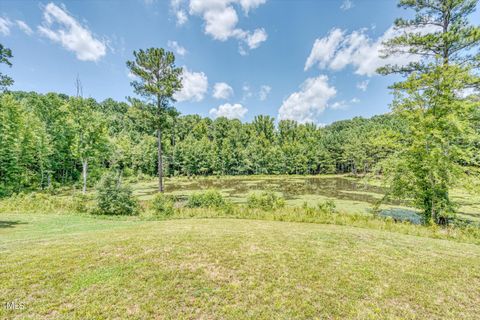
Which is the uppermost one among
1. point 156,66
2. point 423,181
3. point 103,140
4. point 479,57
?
point 156,66

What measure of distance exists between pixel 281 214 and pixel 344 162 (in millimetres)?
57933

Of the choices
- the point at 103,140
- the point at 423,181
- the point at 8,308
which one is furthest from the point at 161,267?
the point at 103,140

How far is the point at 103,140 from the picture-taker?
25969mm

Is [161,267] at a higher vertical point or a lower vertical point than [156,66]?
lower

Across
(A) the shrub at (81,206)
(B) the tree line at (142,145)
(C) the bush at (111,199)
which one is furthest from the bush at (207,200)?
(B) the tree line at (142,145)

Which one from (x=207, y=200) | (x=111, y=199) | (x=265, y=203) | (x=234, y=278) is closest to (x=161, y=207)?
(x=207, y=200)

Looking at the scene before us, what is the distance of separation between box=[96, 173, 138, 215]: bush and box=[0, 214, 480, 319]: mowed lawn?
229 inches

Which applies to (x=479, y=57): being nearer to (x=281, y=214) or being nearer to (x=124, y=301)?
(x=281, y=214)

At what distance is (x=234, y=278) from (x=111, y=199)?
35.4 feet

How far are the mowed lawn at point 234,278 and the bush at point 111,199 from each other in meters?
5.82

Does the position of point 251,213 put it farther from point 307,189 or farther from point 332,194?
point 307,189

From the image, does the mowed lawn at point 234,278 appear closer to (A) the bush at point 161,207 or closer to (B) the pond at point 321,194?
(A) the bush at point 161,207

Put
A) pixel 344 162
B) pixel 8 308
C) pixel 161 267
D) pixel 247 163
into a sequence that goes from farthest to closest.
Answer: pixel 344 162, pixel 247 163, pixel 161 267, pixel 8 308

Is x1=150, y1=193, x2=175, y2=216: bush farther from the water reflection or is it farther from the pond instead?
the water reflection
